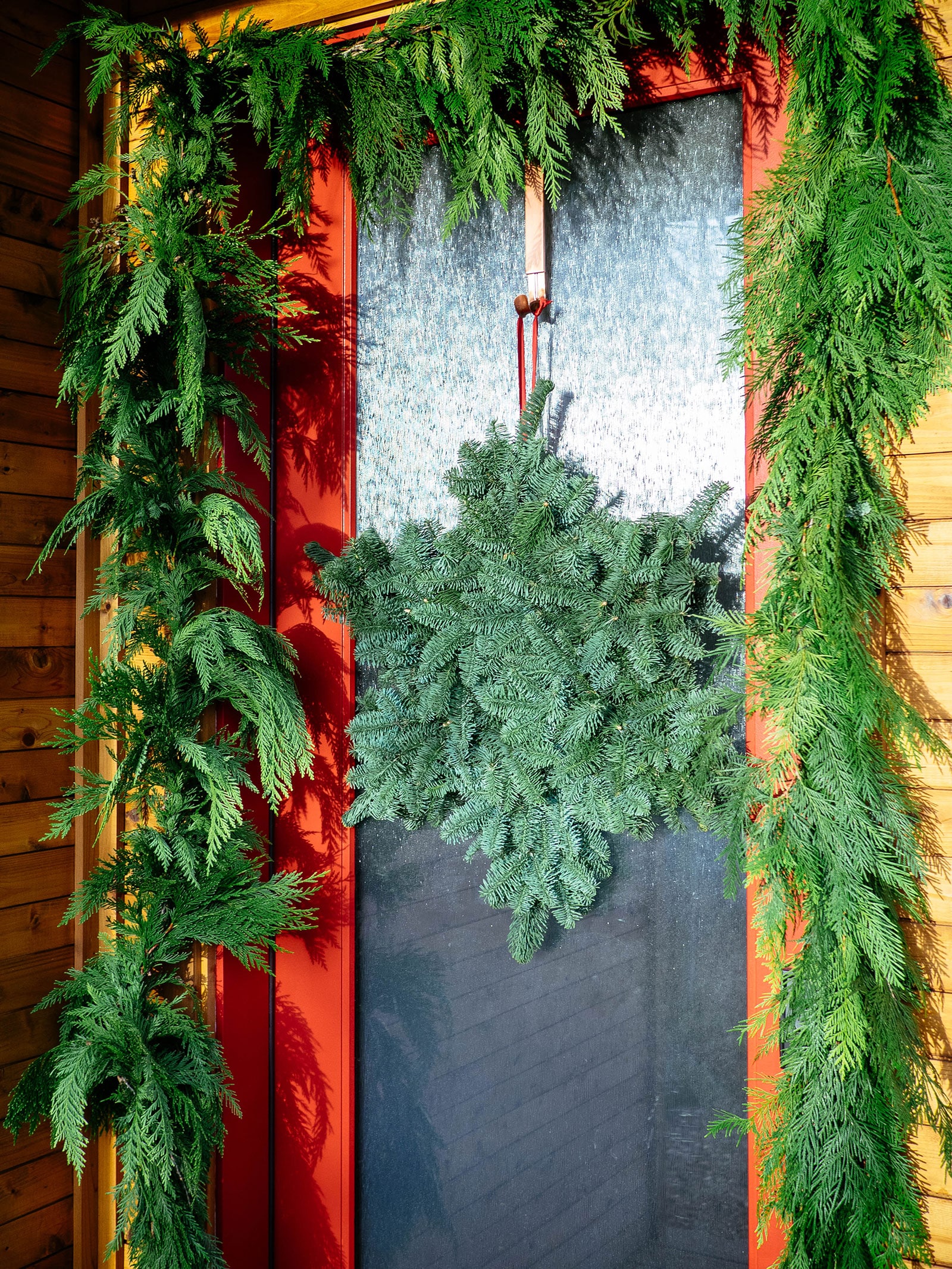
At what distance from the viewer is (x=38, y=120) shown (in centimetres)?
187

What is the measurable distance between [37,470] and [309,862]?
0.97 m

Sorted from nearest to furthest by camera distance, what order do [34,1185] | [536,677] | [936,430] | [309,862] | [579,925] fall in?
[936,430], [536,677], [579,925], [34,1185], [309,862]

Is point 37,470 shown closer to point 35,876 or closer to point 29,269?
point 29,269

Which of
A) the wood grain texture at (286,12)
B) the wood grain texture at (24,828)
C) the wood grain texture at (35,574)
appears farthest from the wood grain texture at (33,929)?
the wood grain texture at (286,12)

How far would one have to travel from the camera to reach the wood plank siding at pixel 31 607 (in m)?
1.78

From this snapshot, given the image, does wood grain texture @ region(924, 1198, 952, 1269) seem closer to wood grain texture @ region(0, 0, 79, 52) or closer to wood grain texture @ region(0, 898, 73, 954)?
wood grain texture @ region(0, 898, 73, 954)

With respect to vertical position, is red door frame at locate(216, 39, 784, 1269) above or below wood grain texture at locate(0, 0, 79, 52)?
below

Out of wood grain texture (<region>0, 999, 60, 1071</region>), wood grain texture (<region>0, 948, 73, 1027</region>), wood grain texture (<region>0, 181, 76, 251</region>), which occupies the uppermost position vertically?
wood grain texture (<region>0, 181, 76, 251</region>)

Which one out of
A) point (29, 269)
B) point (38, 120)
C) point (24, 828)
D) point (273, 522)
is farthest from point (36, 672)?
point (38, 120)

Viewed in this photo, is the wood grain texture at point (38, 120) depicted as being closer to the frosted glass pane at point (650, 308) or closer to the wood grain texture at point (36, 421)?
the wood grain texture at point (36, 421)

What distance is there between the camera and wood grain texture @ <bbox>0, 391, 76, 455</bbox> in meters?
1.81

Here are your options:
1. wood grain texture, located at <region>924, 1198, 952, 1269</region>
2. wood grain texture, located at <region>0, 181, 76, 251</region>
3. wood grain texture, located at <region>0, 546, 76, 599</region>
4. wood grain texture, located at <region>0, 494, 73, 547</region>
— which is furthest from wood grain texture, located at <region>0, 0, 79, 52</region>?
wood grain texture, located at <region>924, 1198, 952, 1269</region>

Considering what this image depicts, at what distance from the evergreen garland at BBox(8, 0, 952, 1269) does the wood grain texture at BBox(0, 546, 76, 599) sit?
181mm

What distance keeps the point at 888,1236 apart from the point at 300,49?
2067 mm
